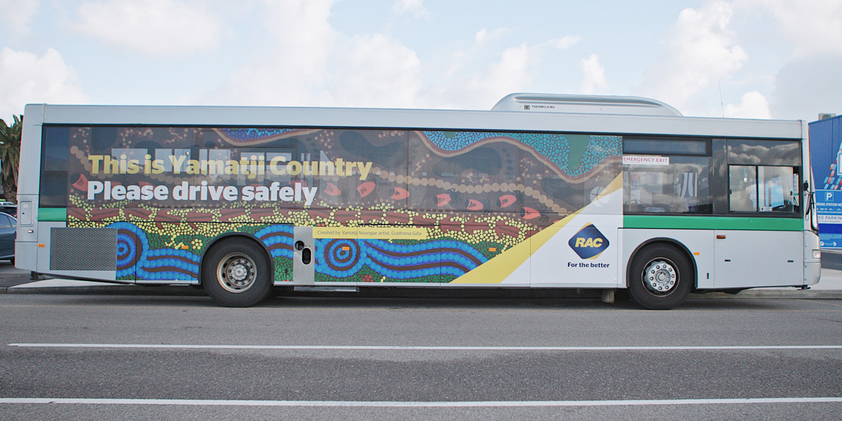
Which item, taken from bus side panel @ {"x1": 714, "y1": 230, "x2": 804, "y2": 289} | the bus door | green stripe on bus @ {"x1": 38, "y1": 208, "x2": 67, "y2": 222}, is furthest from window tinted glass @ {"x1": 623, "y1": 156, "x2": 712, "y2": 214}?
green stripe on bus @ {"x1": 38, "y1": 208, "x2": 67, "y2": 222}

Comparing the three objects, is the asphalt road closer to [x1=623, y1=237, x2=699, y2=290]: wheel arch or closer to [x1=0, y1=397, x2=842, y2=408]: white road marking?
[x1=0, y1=397, x2=842, y2=408]: white road marking

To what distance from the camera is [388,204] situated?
8234mm

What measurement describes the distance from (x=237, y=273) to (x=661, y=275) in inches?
268

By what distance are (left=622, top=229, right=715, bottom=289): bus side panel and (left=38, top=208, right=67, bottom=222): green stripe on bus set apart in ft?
28.9

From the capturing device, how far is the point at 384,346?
5.64m

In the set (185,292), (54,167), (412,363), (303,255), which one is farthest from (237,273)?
(412,363)

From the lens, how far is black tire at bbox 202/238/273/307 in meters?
8.26

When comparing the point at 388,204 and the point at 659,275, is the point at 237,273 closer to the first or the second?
the point at 388,204

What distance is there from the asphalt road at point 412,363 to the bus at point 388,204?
65 centimetres

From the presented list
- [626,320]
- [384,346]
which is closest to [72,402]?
[384,346]

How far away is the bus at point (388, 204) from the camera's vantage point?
8.18 meters

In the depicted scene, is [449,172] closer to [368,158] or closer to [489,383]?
[368,158]

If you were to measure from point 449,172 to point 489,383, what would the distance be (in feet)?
14.5

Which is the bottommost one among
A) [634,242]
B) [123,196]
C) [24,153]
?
[634,242]
